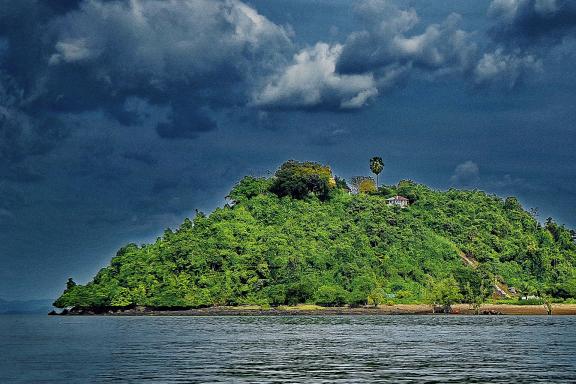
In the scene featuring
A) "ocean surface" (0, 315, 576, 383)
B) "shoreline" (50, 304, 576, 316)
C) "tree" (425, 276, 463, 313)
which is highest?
"tree" (425, 276, 463, 313)

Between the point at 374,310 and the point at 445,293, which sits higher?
the point at 445,293

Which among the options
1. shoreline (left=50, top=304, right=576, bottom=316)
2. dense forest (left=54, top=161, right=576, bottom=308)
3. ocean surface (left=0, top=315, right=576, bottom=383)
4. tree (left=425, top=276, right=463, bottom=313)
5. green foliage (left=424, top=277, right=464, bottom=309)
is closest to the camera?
ocean surface (left=0, top=315, right=576, bottom=383)

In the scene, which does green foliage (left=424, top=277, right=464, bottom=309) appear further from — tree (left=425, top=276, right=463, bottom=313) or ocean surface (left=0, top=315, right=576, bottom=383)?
ocean surface (left=0, top=315, right=576, bottom=383)

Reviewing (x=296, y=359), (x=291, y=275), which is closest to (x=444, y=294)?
(x=291, y=275)

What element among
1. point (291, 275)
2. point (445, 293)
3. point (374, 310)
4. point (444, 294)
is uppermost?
point (291, 275)

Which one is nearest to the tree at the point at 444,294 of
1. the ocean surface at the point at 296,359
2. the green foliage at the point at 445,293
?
the green foliage at the point at 445,293

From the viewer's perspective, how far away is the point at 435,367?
53125mm

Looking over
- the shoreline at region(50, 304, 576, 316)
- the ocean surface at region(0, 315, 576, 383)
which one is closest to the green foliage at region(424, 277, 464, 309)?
the shoreline at region(50, 304, 576, 316)

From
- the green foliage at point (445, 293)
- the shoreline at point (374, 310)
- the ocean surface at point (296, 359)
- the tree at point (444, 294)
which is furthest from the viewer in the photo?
the shoreline at point (374, 310)

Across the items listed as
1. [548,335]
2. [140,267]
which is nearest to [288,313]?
[140,267]

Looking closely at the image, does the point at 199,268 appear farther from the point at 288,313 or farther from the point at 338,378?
the point at 338,378

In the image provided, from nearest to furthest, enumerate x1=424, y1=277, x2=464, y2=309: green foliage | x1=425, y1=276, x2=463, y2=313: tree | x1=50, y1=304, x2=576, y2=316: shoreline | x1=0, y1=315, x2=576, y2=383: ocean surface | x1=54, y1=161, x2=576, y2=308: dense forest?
x1=0, y1=315, x2=576, y2=383: ocean surface < x1=424, y1=277, x2=464, y2=309: green foliage < x1=425, y1=276, x2=463, y2=313: tree < x1=50, y1=304, x2=576, y2=316: shoreline < x1=54, y1=161, x2=576, y2=308: dense forest

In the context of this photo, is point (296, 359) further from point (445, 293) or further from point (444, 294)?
point (444, 294)

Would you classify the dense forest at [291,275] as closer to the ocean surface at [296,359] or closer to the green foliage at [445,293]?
the green foliage at [445,293]
